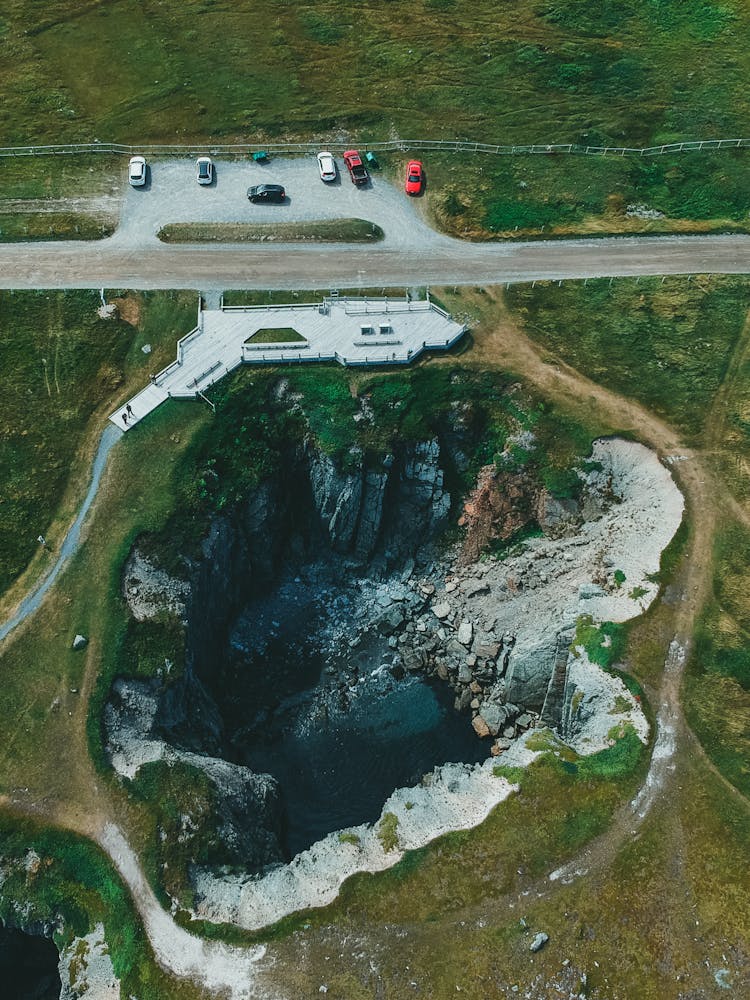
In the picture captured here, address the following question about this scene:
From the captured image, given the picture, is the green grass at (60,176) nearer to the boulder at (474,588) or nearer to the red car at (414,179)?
the red car at (414,179)

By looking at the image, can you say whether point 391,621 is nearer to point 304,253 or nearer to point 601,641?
point 601,641

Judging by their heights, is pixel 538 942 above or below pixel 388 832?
below

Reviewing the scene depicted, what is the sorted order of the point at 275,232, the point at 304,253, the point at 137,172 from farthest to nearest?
the point at 137,172, the point at 275,232, the point at 304,253

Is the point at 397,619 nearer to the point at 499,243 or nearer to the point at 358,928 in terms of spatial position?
the point at 358,928

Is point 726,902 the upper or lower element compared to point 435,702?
lower

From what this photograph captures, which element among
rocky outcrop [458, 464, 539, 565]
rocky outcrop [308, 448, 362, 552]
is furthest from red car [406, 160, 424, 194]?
A: rocky outcrop [308, 448, 362, 552]

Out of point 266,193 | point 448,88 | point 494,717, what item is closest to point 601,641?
point 494,717

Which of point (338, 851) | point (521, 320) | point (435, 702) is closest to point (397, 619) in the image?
point (435, 702)
